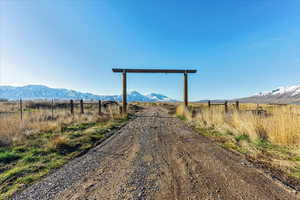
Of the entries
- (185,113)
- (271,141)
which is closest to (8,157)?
(271,141)

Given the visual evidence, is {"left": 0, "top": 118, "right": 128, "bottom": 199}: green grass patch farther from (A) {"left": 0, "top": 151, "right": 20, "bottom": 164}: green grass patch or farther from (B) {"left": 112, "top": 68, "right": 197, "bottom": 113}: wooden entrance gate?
(B) {"left": 112, "top": 68, "right": 197, "bottom": 113}: wooden entrance gate

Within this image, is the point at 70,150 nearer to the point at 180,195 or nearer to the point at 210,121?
the point at 180,195

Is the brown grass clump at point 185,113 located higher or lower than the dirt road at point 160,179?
higher

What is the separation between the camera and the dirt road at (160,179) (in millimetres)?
1751

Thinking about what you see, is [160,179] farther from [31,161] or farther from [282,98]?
[282,98]

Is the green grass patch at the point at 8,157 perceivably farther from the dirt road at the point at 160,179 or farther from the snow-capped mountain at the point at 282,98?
the snow-capped mountain at the point at 282,98

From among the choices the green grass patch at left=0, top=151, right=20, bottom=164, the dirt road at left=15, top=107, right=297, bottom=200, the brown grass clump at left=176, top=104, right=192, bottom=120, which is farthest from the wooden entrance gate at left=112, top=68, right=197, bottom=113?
the dirt road at left=15, top=107, right=297, bottom=200

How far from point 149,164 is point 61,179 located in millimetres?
1610

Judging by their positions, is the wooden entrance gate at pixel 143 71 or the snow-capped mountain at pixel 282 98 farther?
the snow-capped mountain at pixel 282 98

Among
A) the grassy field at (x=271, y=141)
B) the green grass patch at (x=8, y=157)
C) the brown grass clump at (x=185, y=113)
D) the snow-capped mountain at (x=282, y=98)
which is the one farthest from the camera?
the snow-capped mountain at (x=282, y=98)

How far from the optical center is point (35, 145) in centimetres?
408

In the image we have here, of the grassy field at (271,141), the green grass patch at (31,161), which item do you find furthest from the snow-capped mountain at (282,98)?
the green grass patch at (31,161)

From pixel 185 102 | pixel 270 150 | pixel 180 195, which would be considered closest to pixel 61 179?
pixel 180 195

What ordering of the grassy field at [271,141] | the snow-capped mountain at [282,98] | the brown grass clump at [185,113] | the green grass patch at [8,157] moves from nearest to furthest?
→ 1. the grassy field at [271,141]
2. the green grass patch at [8,157]
3. the brown grass clump at [185,113]
4. the snow-capped mountain at [282,98]
